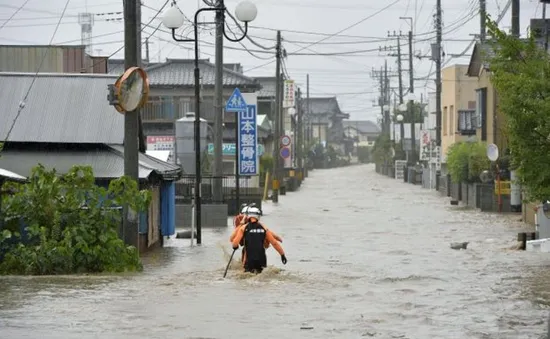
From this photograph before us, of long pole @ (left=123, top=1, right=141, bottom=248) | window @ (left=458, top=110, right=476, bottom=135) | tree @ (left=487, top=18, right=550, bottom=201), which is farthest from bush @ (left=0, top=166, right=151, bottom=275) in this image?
window @ (left=458, top=110, right=476, bottom=135)

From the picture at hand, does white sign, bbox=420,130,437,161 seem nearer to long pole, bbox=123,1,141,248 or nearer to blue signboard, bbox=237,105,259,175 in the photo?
blue signboard, bbox=237,105,259,175

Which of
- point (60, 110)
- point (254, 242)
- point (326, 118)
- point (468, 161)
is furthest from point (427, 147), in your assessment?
point (326, 118)

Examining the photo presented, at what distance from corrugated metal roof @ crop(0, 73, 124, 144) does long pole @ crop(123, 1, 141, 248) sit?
3.64 metres

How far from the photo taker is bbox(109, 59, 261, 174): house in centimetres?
→ 6900

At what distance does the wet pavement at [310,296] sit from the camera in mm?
14664

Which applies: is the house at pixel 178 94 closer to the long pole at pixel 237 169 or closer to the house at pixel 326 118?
the long pole at pixel 237 169

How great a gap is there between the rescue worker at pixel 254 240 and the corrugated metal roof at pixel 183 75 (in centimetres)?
5104

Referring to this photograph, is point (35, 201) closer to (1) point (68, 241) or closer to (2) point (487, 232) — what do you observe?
(1) point (68, 241)

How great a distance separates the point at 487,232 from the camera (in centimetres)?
3606

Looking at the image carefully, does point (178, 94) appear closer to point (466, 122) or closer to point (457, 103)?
point (457, 103)

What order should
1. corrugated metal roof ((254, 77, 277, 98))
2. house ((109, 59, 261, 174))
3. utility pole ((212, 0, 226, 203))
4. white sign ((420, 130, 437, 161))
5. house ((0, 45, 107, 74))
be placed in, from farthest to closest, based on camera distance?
corrugated metal roof ((254, 77, 277, 98)) < white sign ((420, 130, 437, 161)) < house ((109, 59, 261, 174)) < utility pole ((212, 0, 226, 203)) < house ((0, 45, 107, 74))

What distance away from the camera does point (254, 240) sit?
2084 centimetres

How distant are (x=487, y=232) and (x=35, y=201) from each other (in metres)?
17.7

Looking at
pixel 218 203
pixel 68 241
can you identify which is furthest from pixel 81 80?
pixel 218 203
